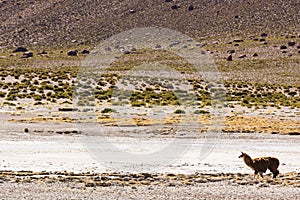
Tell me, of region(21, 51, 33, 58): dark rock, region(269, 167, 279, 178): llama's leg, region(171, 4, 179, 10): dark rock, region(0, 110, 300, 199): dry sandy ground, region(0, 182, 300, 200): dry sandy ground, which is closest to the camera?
region(0, 182, 300, 200): dry sandy ground

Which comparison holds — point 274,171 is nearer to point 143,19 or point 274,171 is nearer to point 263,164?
point 263,164

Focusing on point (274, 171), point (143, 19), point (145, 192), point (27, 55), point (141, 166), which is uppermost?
point (143, 19)

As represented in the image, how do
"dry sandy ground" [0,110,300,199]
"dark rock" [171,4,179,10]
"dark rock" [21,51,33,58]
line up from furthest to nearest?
"dark rock" [171,4,179,10]
"dark rock" [21,51,33,58]
"dry sandy ground" [0,110,300,199]

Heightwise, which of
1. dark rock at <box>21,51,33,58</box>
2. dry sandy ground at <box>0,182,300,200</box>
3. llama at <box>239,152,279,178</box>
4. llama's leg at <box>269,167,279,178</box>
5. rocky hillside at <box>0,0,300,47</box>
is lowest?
dry sandy ground at <box>0,182,300,200</box>

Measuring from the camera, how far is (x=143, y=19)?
10969cm

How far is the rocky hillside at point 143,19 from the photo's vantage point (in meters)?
106

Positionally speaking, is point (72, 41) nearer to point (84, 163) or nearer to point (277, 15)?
point (277, 15)

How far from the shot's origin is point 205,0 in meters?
114

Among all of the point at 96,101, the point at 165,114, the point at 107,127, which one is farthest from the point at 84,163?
the point at 96,101

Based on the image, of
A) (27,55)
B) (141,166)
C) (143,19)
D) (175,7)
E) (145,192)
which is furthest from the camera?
(175,7)

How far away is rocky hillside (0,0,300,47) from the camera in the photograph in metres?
106

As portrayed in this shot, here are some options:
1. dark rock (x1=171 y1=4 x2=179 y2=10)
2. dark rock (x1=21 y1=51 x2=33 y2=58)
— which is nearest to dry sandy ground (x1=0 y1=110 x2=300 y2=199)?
dark rock (x1=21 y1=51 x2=33 y2=58)

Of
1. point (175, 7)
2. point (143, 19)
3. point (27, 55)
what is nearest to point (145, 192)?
point (27, 55)

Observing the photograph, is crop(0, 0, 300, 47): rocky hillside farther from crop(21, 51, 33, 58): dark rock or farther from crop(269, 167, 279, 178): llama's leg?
crop(269, 167, 279, 178): llama's leg
